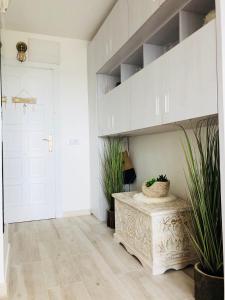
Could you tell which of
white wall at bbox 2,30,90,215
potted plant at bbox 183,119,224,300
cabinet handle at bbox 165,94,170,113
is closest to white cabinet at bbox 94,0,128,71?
white wall at bbox 2,30,90,215

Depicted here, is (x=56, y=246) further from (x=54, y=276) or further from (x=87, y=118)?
(x=87, y=118)

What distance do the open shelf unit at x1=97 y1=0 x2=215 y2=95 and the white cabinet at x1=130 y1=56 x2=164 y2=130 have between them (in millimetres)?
201

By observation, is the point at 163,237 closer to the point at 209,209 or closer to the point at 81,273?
the point at 209,209

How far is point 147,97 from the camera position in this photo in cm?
220

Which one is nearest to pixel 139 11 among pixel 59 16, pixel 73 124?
pixel 59 16

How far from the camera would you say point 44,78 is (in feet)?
12.0

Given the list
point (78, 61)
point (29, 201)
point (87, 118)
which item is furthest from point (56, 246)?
point (78, 61)

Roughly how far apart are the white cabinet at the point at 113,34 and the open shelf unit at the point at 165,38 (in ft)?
0.62

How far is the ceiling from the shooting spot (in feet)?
9.45

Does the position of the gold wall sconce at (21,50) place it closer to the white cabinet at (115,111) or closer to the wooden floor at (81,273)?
the white cabinet at (115,111)

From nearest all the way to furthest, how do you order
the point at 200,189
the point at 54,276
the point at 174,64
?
the point at 200,189 < the point at 174,64 < the point at 54,276

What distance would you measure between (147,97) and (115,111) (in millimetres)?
789

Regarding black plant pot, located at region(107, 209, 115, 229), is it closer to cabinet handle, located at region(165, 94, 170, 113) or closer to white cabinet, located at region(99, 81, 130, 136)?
white cabinet, located at region(99, 81, 130, 136)

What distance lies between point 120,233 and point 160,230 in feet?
2.43
